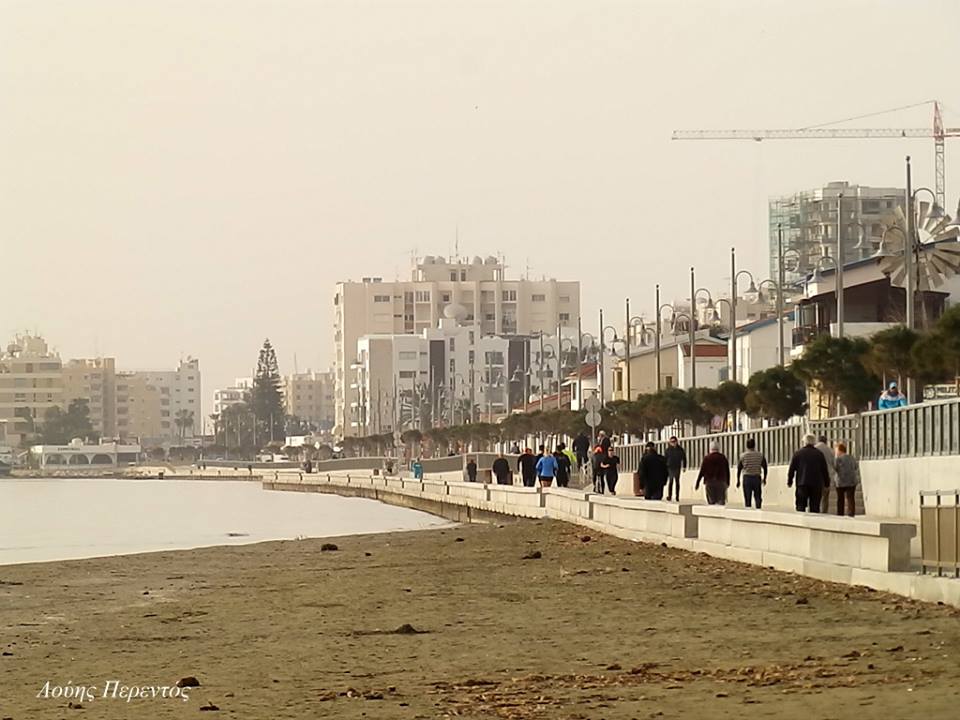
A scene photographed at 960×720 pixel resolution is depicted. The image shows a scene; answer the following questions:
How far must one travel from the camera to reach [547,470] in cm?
5622

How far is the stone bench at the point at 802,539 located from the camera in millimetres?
19078

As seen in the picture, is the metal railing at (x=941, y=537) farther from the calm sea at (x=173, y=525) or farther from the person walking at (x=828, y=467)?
the calm sea at (x=173, y=525)

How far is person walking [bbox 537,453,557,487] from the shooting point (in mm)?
56156

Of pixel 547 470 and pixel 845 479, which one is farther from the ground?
pixel 547 470

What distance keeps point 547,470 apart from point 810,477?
88.2 ft

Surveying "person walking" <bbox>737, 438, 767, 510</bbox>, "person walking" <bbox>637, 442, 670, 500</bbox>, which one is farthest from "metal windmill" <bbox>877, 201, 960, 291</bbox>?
"person walking" <bbox>737, 438, 767, 510</bbox>

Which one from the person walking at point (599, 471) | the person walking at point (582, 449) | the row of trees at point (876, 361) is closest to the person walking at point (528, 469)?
the person walking at point (582, 449)

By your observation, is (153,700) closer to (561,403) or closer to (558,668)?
(558,668)

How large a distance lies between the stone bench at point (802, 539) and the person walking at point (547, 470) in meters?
26.8

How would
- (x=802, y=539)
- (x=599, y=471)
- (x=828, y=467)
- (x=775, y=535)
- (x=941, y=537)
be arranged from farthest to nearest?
(x=599, y=471) < (x=828, y=467) < (x=775, y=535) < (x=802, y=539) < (x=941, y=537)

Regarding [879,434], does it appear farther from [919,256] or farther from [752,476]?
[919,256]

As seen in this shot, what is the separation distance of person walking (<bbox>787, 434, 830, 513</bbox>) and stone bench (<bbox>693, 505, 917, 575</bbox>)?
5.49 feet

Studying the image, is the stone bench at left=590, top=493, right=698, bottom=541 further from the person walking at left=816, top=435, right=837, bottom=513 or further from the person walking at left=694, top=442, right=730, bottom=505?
the person walking at left=816, top=435, right=837, bottom=513

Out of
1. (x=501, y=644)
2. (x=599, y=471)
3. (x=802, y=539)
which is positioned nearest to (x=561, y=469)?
(x=599, y=471)
